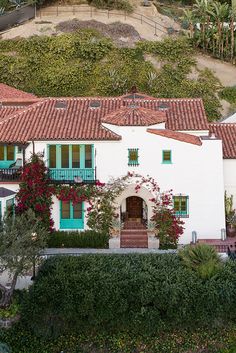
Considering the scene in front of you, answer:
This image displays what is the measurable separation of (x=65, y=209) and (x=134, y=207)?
157 inches

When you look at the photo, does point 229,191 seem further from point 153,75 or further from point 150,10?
point 150,10

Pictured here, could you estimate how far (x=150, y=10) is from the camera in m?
55.6

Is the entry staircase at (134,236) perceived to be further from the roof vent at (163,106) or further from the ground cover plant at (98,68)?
the ground cover plant at (98,68)

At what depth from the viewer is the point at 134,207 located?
99.7 ft

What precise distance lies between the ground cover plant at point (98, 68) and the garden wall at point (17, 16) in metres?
3.22

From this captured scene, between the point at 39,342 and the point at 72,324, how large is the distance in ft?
4.85

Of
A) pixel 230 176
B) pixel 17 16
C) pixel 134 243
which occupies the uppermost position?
pixel 17 16

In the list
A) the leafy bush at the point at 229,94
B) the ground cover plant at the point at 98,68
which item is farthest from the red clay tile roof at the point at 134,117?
the leafy bush at the point at 229,94

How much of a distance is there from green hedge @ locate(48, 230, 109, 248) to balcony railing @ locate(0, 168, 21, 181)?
11.3 feet

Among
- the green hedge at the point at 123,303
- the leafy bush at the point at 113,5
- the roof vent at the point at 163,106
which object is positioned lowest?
the green hedge at the point at 123,303

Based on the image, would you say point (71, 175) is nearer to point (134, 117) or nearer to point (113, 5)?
point (134, 117)

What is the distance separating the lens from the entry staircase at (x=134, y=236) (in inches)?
1120

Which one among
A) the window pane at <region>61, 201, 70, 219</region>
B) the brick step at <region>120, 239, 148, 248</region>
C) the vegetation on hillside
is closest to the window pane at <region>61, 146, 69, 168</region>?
the window pane at <region>61, 201, 70, 219</region>

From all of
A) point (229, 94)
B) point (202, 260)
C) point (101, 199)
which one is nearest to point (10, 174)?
point (101, 199)
